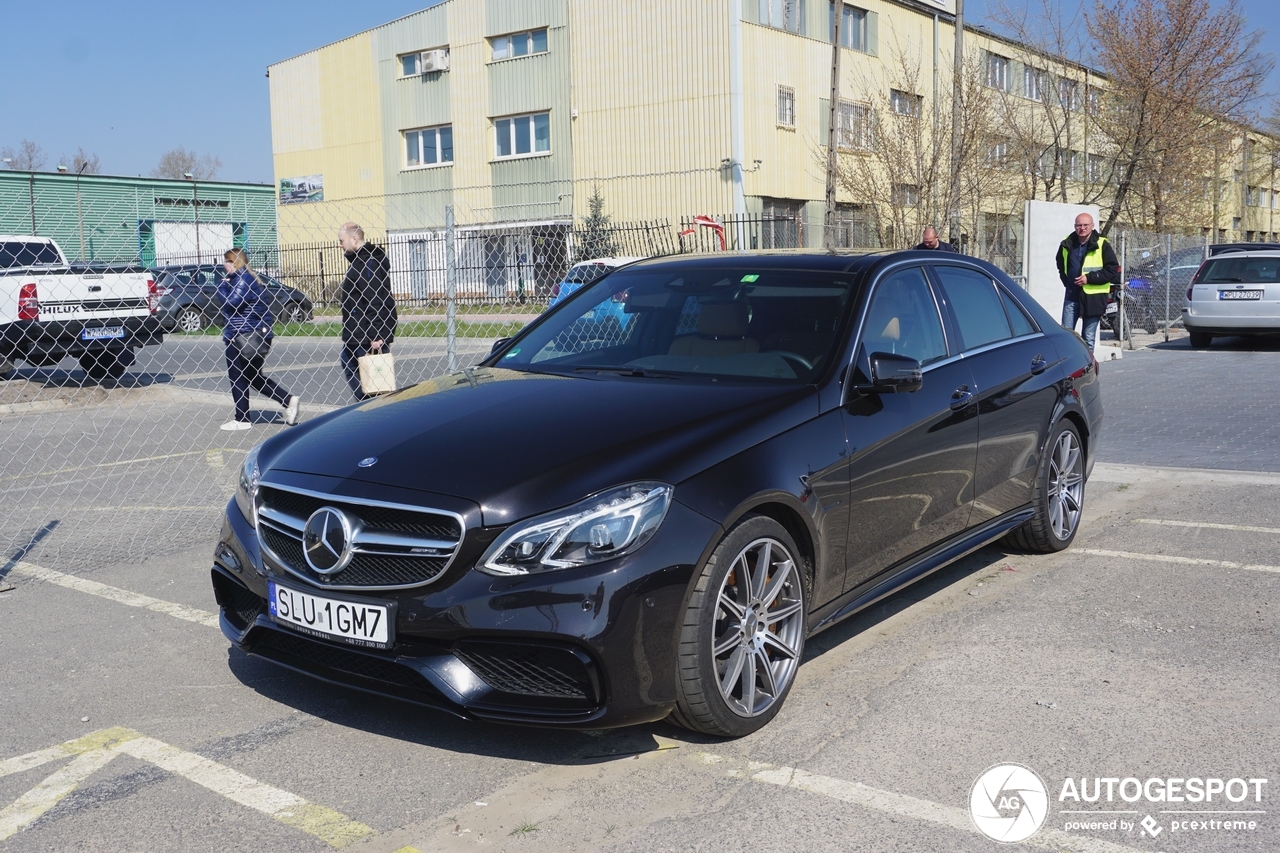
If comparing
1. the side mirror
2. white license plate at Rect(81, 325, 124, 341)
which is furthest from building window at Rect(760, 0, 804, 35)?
the side mirror

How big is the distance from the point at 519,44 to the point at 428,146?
17.4ft

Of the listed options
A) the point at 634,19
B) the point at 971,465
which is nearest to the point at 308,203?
the point at 634,19

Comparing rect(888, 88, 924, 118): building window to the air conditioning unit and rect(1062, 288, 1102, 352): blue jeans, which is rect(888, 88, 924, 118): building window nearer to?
the air conditioning unit

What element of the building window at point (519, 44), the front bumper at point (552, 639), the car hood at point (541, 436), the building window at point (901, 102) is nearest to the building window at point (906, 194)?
the building window at point (901, 102)

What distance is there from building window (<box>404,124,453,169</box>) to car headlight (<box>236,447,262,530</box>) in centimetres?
3644

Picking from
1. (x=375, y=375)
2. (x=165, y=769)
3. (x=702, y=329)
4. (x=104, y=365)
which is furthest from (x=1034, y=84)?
(x=165, y=769)

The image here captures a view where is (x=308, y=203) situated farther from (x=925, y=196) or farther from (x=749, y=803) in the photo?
(x=749, y=803)

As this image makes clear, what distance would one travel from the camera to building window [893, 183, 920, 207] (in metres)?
24.4

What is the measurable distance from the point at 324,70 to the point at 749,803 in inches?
1700

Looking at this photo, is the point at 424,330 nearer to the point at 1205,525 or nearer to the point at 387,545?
the point at 1205,525

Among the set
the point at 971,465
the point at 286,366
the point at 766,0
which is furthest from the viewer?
the point at 766,0

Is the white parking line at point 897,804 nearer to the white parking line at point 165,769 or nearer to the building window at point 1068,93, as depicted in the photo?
the white parking line at point 165,769

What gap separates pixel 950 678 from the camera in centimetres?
429

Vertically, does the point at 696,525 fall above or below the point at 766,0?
below
